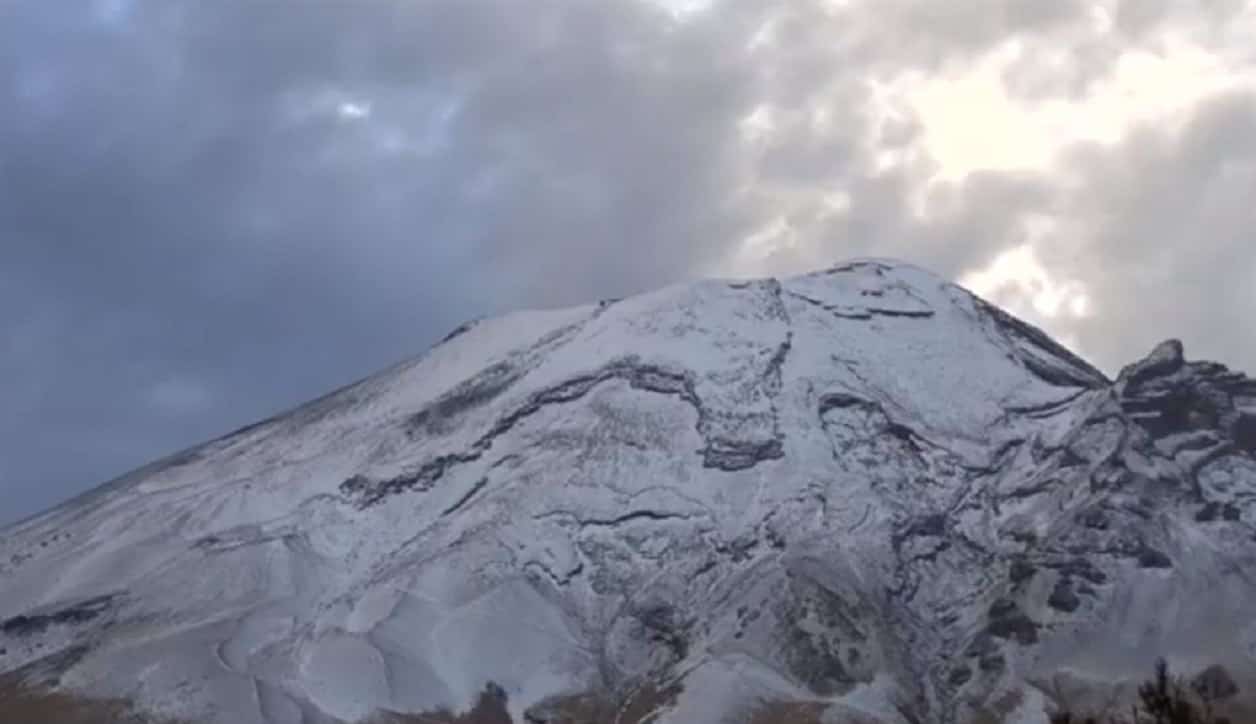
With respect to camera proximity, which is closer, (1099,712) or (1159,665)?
(1159,665)

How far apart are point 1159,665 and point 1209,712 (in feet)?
11.5

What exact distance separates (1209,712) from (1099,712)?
14041cm

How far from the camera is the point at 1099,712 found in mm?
195750

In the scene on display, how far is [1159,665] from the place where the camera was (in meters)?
58.4

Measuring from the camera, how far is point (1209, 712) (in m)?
60.5

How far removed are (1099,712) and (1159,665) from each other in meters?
143

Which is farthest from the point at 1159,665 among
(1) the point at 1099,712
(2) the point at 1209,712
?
(1) the point at 1099,712

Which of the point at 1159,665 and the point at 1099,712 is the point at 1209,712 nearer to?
the point at 1159,665

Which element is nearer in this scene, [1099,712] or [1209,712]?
[1209,712]
